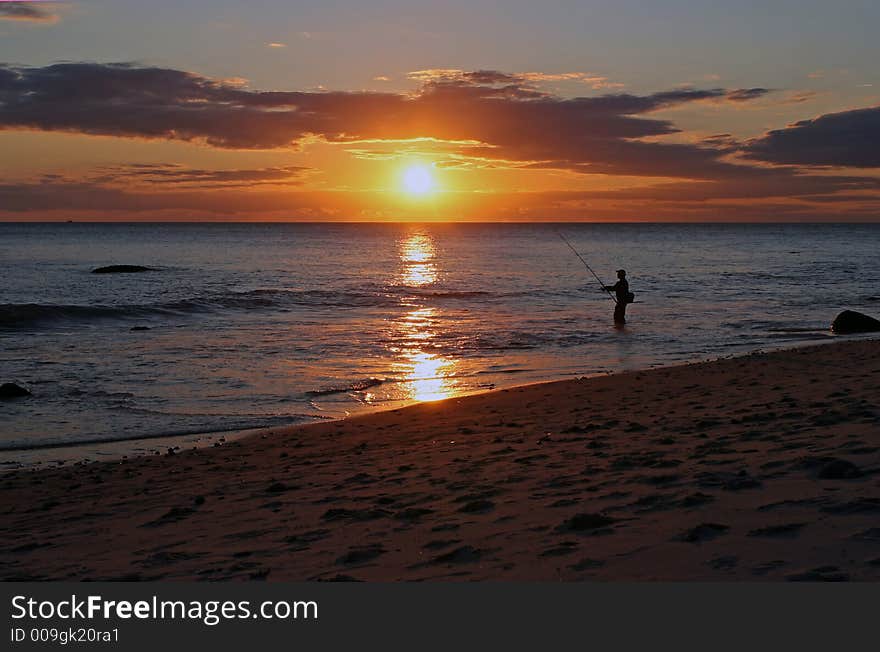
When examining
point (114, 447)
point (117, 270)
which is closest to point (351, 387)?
point (114, 447)

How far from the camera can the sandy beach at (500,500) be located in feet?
15.1

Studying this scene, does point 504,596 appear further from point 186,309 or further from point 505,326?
point 186,309

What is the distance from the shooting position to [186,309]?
29.1 meters

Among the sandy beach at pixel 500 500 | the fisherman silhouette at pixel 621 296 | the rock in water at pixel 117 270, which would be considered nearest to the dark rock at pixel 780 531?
the sandy beach at pixel 500 500

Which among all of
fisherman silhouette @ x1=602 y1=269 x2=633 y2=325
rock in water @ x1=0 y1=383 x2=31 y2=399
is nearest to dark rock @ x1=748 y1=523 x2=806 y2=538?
rock in water @ x1=0 y1=383 x2=31 y2=399

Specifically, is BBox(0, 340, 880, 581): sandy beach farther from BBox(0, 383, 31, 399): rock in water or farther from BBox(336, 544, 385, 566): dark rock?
BBox(0, 383, 31, 399): rock in water

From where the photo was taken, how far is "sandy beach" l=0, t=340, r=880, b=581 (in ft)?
15.1

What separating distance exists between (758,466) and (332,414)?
7.13 m

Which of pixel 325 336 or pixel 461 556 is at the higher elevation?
pixel 461 556

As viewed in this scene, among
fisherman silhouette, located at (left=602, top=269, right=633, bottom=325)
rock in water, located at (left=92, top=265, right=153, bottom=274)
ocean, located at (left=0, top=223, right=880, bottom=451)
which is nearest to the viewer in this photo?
ocean, located at (left=0, top=223, right=880, bottom=451)

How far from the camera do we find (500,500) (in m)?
6.07

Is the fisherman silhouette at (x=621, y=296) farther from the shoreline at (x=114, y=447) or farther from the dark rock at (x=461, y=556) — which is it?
the dark rock at (x=461, y=556)

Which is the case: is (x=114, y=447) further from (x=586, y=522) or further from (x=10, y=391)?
(x=586, y=522)

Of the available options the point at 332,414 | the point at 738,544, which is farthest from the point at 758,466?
the point at 332,414
